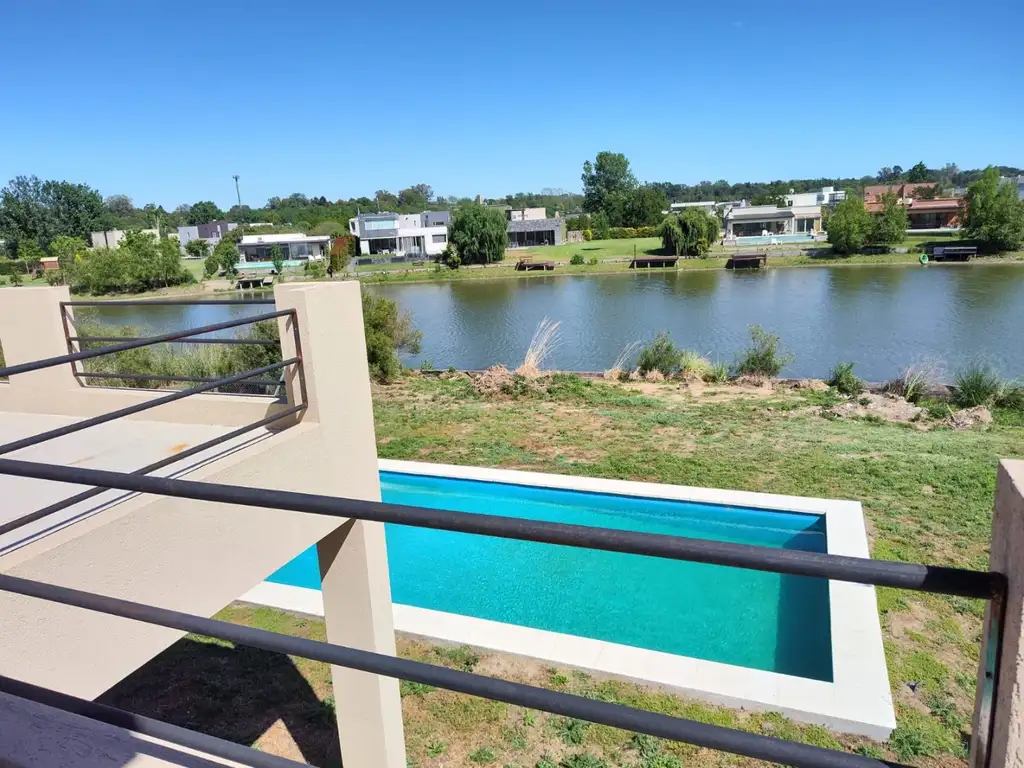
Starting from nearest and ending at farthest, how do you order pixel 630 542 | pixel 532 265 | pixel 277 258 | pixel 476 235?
pixel 630 542 < pixel 532 265 < pixel 277 258 < pixel 476 235

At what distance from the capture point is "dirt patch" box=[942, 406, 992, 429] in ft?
31.5

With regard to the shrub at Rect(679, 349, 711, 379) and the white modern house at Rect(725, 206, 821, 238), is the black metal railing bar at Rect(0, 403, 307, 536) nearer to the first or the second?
the shrub at Rect(679, 349, 711, 379)

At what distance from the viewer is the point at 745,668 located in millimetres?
4340

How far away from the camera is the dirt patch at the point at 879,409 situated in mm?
10164

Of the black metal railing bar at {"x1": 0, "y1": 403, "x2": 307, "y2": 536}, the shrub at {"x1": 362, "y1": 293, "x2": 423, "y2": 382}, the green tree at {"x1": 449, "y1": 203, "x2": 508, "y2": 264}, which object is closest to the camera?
the black metal railing bar at {"x1": 0, "y1": 403, "x2": 307, "y2": 536}

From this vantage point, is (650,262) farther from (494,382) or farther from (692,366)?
(494,382)

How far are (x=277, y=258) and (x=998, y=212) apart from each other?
44096 mm

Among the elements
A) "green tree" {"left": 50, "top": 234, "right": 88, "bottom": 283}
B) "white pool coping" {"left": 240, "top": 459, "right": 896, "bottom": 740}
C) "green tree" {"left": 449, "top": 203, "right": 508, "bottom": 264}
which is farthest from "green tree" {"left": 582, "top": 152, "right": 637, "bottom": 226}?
"white pool coping" {"left": 240, "top": 459, "right": 896, "bottom": 740}

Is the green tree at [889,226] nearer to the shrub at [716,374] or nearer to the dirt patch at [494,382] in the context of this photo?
Answer: the shrub at [716,374]

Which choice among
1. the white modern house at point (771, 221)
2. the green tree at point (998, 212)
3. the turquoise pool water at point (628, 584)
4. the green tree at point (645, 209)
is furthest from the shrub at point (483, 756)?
the green tree at point (645, 209)

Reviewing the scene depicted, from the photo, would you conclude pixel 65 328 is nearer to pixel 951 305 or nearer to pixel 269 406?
pixel 269 406

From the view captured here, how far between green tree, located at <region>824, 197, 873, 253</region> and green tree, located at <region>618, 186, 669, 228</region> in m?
26.8

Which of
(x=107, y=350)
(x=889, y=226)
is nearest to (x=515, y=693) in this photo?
(x=107, y=350)

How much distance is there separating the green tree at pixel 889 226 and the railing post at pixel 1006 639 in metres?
47.0
